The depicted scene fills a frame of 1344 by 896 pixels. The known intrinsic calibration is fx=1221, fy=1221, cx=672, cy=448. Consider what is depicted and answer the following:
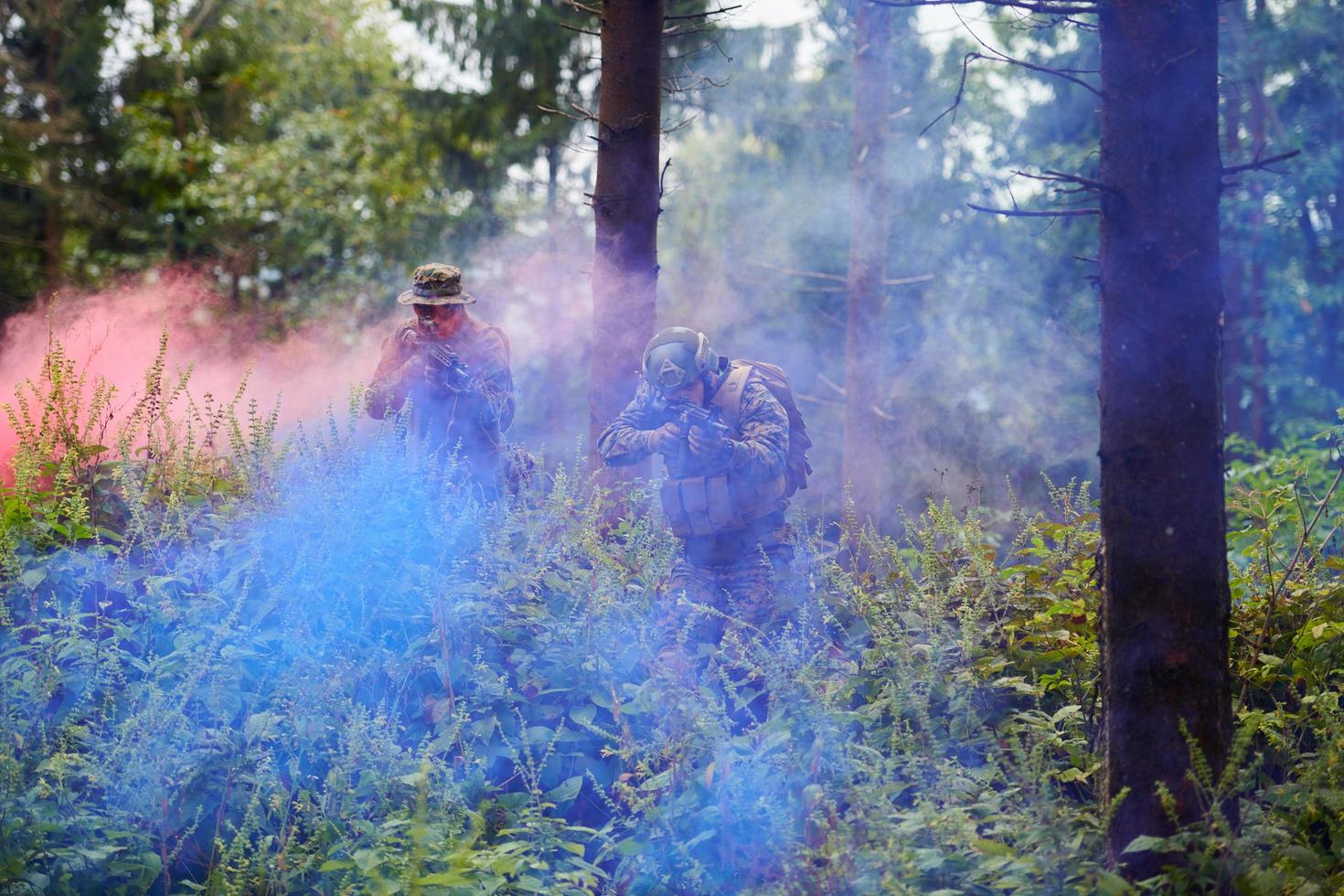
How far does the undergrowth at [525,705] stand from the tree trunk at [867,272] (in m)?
9.55

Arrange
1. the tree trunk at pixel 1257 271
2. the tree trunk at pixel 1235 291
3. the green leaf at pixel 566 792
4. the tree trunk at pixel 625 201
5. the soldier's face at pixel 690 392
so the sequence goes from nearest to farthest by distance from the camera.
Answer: the green leaf at pixel 566 792 → the soldier's face at pixel 690 392 → the tree trunk at pixel 625 201 → the tree trunk at pixel 1235 291 → the tree trunk at pixel 1257 271

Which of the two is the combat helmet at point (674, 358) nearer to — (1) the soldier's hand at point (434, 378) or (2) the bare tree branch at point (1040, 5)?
(1) the soldier's hand at point (434, 378)

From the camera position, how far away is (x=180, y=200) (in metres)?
24.0

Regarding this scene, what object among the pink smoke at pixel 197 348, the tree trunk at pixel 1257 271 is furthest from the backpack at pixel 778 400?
the tree trunk at pixel 1257 271

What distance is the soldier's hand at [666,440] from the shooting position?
616 cm

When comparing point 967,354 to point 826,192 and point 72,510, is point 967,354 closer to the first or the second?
point 826,192

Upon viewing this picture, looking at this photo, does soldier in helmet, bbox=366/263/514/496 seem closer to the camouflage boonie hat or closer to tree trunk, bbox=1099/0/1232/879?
the camouflage boonie hat

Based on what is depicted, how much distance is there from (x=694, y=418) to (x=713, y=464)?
254 millimetres

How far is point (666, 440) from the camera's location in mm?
6172

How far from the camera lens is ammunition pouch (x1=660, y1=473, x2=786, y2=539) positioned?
621 centimetres

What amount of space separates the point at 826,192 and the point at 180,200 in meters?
12.6

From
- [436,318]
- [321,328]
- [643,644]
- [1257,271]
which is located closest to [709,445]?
[643,644]

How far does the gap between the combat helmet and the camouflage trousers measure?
0.86m

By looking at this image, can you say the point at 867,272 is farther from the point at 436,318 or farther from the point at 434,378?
the point at 434,378
